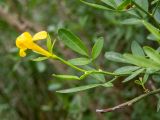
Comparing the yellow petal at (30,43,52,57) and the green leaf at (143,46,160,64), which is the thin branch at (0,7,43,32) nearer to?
the yellow petal at (30,43,52,57)

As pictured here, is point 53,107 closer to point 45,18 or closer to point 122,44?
point 45,18

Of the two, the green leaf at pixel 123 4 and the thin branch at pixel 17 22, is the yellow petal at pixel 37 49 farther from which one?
the thin branch at pixel 17 22

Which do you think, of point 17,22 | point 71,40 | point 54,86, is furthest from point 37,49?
point 54,86

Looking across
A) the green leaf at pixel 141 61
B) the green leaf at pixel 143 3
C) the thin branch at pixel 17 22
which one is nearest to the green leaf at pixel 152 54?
the green leaf at pixel 141 61

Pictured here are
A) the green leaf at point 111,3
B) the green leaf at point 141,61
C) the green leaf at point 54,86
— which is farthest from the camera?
the green leaf at point 54,86

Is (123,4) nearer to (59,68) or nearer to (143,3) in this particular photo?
(143,3)
